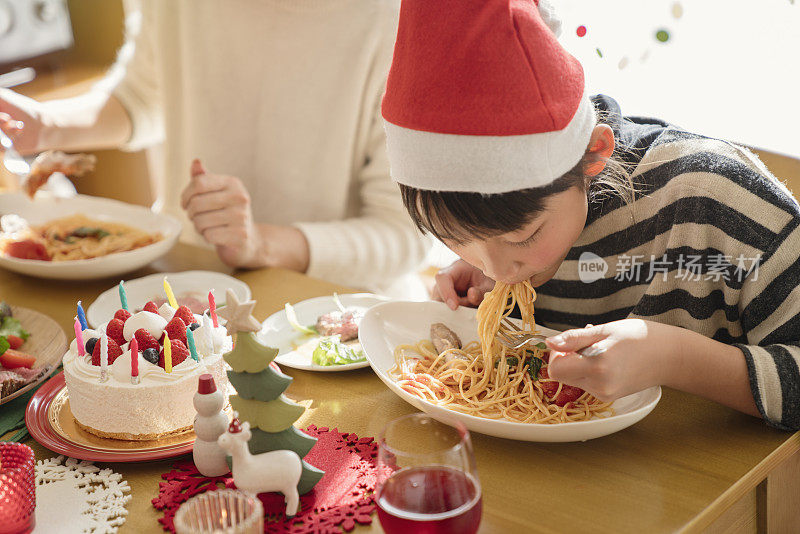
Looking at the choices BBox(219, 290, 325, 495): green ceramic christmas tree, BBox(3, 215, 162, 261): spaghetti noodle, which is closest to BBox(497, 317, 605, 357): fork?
BBox(219, 290, 325, 495): green ceramic christmas tree

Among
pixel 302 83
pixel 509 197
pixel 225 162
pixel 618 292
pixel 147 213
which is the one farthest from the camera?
pixel 225 162

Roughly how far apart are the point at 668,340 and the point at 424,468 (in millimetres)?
485

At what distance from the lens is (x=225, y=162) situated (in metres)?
2.42

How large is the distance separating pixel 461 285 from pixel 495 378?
0.36m

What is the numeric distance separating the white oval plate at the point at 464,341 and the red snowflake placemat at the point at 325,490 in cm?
13

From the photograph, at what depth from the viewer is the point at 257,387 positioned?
98 centimetres

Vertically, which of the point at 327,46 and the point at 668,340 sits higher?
the point at 327,46

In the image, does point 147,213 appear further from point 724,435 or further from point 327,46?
point 724,435

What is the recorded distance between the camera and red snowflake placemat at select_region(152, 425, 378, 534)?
3.21 feet

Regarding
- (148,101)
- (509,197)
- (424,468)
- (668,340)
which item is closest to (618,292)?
(668,340)

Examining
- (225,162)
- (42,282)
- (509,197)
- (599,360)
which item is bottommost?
(42,282)

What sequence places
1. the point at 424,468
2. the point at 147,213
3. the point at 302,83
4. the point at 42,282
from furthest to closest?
the point at 302,83
the point at 147,213
the point at 42,282
the point at 424,468

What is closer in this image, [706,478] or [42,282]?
[706,478]

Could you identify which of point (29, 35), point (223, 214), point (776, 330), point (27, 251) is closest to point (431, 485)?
point (776, 330)
